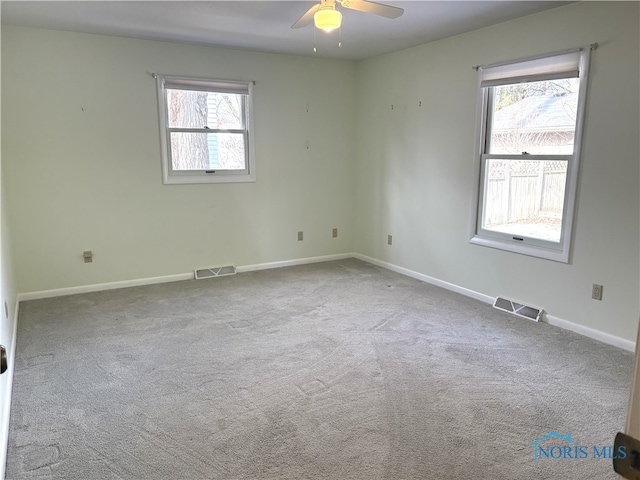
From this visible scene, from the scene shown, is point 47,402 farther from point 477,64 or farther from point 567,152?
point 477,64

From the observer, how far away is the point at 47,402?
8.05 ft

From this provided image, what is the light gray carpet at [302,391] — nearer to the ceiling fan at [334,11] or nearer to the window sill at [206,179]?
the window sill at [206,179]

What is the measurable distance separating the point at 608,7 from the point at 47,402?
14.3ft

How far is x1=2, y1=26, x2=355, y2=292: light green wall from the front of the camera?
4039mm

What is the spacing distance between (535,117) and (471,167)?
27.7 inches

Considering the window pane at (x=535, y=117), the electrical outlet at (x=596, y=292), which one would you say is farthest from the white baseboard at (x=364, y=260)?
the window pane at (x=535, y=117)

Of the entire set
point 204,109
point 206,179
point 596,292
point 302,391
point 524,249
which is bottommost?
point 302,391

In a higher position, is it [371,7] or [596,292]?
[371,7]

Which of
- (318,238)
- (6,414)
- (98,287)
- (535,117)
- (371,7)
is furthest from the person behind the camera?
(318,238)

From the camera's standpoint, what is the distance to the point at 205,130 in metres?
4.81

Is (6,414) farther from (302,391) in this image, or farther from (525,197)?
(525,197)

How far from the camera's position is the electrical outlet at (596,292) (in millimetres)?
3240

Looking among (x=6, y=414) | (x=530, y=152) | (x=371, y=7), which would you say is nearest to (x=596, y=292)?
(x=530, y=152)

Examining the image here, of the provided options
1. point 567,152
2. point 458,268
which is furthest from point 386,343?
point 567,152
